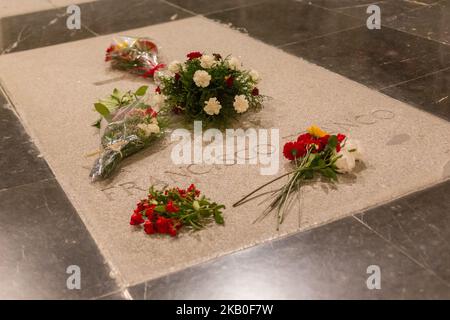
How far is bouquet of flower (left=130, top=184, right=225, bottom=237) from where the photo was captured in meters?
2.11

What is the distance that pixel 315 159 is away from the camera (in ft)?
7.89

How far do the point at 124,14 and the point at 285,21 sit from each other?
50.0 inches

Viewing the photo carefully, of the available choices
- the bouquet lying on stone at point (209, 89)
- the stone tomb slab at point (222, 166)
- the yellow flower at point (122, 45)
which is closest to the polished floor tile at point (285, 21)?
the stone tomb slab at point (222, 166)

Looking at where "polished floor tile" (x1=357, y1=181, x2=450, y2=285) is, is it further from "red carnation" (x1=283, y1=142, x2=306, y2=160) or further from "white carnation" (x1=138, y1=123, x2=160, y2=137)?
"white carnation" (x1=138, y1=123, x2=160, y2=137)

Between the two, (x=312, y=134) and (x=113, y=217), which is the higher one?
(x=312, y=134)

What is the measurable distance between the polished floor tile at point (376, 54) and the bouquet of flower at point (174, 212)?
143cm

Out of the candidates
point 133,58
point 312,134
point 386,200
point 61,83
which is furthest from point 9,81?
point 386,200

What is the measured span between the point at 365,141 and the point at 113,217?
3.63ft

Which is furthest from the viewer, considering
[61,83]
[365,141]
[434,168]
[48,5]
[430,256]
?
[48,5]

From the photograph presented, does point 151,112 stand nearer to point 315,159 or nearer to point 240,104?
point 240,104

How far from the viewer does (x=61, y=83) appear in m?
3.49

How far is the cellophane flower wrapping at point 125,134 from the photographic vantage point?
249 centimetres

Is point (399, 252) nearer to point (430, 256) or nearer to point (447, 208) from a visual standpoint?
point (430, 256)

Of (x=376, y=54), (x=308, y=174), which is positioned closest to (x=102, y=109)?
(x=308, y=174)
